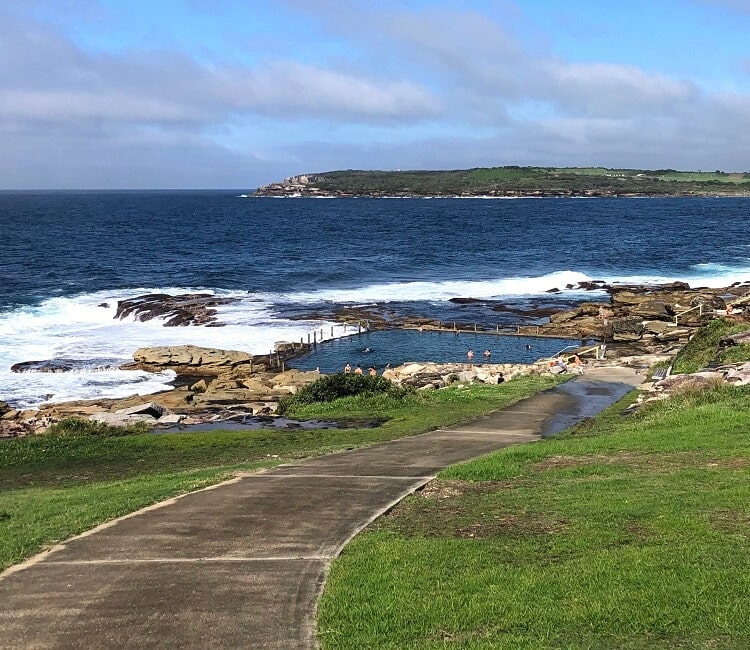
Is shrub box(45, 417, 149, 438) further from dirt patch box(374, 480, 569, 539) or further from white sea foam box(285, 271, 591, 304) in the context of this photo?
white sea foam box(285, 271, 591, 304)

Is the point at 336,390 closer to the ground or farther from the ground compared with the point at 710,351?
closer to the ground

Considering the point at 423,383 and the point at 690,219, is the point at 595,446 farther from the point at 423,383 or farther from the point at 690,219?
the point at 690,219

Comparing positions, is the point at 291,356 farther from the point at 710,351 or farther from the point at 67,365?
the point at 710,351

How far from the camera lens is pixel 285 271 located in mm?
73062

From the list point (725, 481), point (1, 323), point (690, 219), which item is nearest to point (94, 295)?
point (1, 323)

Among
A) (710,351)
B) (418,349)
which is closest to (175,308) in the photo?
(418,349)

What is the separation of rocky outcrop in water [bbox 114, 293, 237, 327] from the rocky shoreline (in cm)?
6

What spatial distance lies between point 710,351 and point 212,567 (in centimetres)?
2250

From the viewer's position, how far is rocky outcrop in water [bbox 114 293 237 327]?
48.6 metres

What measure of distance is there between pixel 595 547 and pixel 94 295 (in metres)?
52.1

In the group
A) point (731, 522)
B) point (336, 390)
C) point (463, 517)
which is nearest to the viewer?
point (731, 522)

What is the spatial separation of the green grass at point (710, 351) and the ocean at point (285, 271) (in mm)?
18711

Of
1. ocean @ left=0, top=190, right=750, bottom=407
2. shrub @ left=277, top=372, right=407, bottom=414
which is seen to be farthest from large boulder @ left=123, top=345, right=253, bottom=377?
shrub @ left=277, top=372, right=407, bottom=414

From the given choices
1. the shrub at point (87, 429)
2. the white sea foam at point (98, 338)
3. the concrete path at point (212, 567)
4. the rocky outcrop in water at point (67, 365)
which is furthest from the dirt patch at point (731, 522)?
the rocky outcrop in water at point (67, 365)
